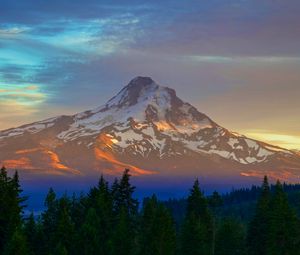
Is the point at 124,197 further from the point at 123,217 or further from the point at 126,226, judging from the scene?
the point at 123,217

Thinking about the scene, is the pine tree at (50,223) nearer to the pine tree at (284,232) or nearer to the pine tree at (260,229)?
the pine tree at (260,229)

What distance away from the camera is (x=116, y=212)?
95.6 m

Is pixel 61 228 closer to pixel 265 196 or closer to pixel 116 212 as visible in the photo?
pixel 116 212

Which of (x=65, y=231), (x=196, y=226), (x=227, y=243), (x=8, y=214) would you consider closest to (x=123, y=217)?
(x=196, y=226)

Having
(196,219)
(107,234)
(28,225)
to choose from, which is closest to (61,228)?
(28,225)

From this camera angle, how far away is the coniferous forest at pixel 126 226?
242ft

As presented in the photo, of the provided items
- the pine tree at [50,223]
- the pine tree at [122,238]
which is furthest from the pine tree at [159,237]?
the pine tree at [50,223]

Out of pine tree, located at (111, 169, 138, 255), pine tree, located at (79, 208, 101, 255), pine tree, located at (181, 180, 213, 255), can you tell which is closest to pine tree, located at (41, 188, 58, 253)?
pine tree, located at (79, 208, 101, 255)

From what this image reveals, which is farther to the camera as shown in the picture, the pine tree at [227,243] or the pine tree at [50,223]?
the pine tree at [227,243]

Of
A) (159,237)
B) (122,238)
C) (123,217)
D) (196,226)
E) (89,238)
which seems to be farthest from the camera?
(196,226)

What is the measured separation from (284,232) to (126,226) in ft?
64.3

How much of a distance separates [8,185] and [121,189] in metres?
25.5

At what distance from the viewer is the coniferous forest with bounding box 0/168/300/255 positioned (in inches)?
2908

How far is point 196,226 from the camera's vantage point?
92000 millimetres
